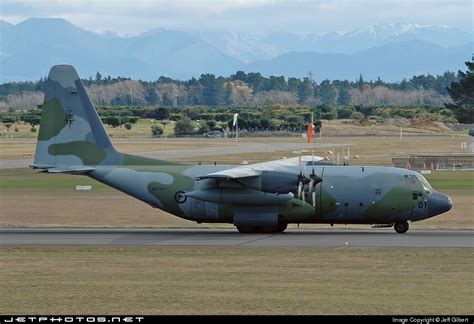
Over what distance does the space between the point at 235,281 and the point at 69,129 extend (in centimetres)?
1659

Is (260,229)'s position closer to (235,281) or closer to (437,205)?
(437,205)

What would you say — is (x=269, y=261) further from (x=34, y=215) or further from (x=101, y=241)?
(x=34, y=215)

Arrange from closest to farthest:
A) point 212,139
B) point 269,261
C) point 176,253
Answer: point 269,261, point 176,253, point 212,139

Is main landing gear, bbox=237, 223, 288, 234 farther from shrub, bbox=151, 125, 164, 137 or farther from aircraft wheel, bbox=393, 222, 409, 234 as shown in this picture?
shrub, bbox=151, 125, 164, 137

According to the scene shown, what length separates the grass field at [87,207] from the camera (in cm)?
4319

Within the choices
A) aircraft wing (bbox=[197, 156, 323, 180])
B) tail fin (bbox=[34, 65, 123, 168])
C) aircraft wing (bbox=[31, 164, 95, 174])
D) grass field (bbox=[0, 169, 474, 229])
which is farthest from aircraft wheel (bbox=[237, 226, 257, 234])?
aircraft wing (bbox=[31, 164, 95, 174])

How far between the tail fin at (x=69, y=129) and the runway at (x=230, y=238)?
2755 millimetres

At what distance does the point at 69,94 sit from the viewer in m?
40.4

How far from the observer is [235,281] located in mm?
25625

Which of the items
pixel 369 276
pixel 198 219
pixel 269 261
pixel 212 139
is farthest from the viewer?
pixel 212 139

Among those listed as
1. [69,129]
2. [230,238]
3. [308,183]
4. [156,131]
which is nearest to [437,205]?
[308,183]

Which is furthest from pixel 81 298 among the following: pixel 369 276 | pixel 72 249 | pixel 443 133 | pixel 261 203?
pixel 443 133

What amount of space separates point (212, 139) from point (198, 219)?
275ft

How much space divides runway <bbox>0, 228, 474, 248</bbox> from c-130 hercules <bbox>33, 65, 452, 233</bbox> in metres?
0.68
